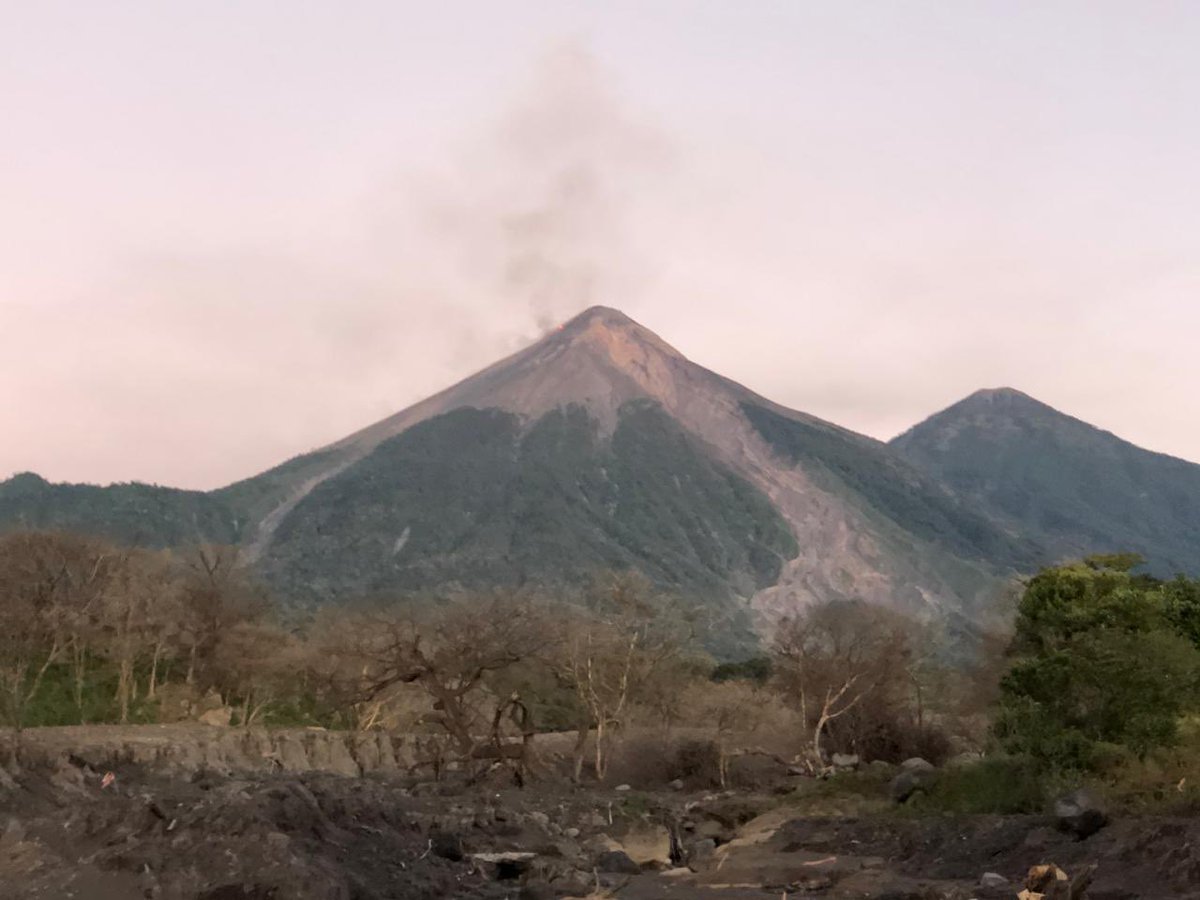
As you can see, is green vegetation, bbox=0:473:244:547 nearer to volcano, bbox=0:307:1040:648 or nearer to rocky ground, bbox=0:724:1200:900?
→ volcano, bbox=0:307:1040:648

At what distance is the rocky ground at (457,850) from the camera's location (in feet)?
34.6

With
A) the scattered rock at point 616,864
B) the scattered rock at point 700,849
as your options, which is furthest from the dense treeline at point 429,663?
the scattered rock at point 616,864

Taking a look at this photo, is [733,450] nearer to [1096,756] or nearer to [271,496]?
[271,496]

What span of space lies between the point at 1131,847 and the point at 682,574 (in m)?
131

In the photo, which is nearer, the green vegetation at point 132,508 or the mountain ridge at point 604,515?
the mountain ridge at point 604,515

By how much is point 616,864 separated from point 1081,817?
7.50 meters

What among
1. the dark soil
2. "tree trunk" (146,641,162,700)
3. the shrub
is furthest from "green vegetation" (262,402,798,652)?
the dark soil

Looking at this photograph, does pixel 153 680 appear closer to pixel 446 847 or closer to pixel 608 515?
pixel 446 847

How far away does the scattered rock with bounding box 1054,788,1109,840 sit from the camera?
1400 cm

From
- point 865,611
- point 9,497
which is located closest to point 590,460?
point 9,497

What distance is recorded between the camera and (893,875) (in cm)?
1432

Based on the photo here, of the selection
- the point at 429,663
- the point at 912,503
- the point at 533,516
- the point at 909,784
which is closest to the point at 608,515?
the point at 533,516

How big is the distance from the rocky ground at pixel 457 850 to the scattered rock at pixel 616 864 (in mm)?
32

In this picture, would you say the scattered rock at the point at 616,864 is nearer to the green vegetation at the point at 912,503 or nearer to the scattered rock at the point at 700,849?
the scattered rock at the point at 700,849
